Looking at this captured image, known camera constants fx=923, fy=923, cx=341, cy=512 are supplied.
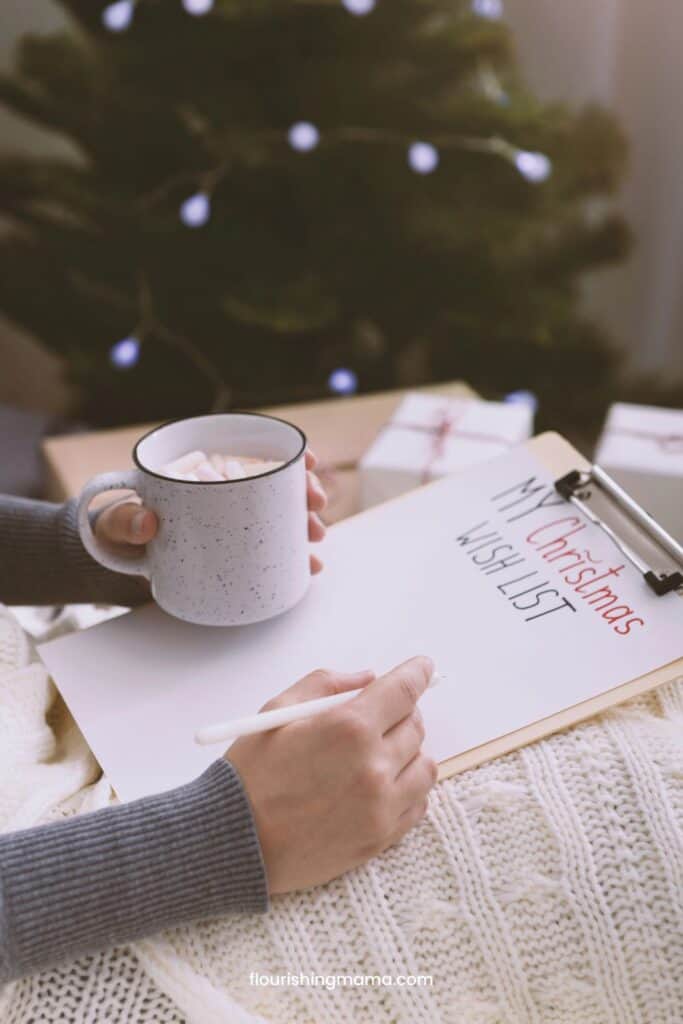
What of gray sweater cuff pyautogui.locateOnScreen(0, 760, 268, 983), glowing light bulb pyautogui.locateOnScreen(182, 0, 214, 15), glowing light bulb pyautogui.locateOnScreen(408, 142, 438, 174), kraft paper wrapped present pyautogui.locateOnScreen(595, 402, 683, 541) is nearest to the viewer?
gray sweater cuff pyautogui.locateOnScreen(0, 760, 268, 983)

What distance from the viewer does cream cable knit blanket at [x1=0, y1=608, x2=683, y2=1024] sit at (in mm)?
420

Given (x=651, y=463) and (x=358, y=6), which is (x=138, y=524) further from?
(x=358, y=6)

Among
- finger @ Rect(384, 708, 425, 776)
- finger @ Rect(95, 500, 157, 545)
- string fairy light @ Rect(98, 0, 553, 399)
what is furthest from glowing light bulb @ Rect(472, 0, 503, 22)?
finger @ Rect(384, 708, 425, 776)

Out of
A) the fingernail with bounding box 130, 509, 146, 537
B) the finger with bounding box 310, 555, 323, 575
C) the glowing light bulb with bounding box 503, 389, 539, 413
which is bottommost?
the glowing light bulb with bounding box 503, 389, 539, 413

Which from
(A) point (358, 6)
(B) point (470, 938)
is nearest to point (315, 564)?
(B) point (470, 938)

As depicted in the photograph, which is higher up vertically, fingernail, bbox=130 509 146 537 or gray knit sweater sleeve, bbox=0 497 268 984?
fingernail, bbox=130 509 146 537

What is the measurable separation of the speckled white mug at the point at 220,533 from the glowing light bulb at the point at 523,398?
92cm

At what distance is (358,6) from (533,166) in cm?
31

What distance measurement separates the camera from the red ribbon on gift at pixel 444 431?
88 centimetres

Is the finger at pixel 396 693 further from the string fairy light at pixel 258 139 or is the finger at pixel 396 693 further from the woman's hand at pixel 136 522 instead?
the string fairy light at pixel 258 139

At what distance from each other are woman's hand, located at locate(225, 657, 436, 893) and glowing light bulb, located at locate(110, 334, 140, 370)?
958 millimetres

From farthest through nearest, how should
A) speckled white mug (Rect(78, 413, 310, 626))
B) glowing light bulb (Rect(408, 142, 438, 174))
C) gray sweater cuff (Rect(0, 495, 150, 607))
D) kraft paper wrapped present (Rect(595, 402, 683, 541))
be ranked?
glowing light bulb (Rect(408, 142, 438, 174)), kraft paper wrapped present (Rect(595, 402, 683, 541)), gray sweater cuff (Rect(0, 495, 150, 607)), speckled white mug (Rect(78, 413, 310, 626))

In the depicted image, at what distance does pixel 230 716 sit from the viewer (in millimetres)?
515

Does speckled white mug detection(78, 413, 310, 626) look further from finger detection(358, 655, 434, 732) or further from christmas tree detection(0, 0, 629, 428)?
christmas tree detection(0, 0, 629, 428)
